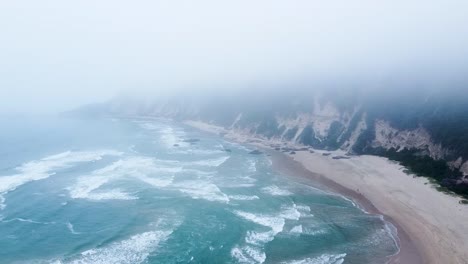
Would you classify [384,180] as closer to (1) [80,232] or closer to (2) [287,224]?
(2) [287,224]

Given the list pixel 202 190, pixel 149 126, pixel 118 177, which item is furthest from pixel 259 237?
pixel 149 126

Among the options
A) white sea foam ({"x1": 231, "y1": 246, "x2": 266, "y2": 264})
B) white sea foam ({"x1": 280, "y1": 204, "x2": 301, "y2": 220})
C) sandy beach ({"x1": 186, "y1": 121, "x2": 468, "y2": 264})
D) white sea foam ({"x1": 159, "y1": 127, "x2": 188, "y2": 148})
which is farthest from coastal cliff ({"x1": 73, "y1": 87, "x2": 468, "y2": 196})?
white sea foam ({"x1": 231, "y1": 246, "x2": 266, "y2": 264})

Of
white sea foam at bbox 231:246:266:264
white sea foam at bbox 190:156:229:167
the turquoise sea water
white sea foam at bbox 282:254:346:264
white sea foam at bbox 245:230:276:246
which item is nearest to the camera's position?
white sea foam at bbox 282:254:346:264

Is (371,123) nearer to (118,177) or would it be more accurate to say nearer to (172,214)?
(118,177)

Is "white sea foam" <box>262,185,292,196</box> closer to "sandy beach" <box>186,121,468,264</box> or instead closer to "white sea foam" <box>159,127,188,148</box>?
"sandy beach" <box>186,121,468,264</box>

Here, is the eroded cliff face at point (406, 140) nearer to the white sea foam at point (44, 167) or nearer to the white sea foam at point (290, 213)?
the white sea foam at point (290, 213)
